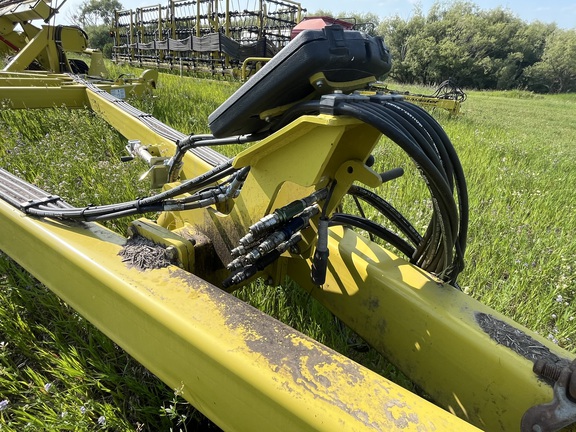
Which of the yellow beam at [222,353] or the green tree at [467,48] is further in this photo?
the green tree at [467,48]

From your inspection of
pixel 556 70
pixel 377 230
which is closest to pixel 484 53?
pixel 556 70

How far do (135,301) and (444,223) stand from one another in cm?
91

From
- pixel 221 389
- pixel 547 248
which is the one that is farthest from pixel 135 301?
pixel 547 248

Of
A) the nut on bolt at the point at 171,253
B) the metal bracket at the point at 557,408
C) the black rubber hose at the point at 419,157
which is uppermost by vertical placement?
the black rubber hose at the point at 419,157

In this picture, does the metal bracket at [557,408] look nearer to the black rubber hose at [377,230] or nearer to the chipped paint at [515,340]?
the chipped paint at [515,340]

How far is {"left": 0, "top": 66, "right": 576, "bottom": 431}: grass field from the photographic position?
1.46 metres

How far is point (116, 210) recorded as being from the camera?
1.49 m

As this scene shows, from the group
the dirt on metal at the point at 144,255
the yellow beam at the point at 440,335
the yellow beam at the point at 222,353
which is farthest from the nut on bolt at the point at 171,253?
the yellow beam at the point at 440,335

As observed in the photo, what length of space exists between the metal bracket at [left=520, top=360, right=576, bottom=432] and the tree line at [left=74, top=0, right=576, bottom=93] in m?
42.7

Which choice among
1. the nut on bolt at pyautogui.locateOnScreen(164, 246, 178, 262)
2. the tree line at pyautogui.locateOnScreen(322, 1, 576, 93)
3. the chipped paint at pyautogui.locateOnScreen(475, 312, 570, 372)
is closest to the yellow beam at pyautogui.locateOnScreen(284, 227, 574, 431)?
the chipped paint at pyautogui.locateOnScreen(475, 312, 570, 372)

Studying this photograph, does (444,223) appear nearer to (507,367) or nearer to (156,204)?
(507,367)

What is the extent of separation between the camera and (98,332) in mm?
1728

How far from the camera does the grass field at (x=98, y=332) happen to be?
1.46 m

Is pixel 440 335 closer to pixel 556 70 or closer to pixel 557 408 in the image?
pixel 557 408
